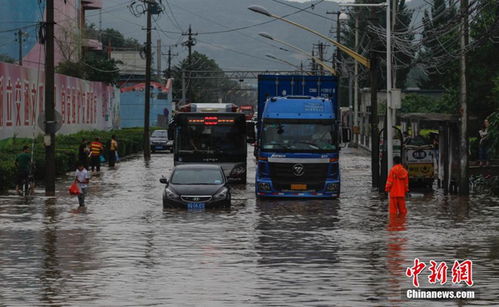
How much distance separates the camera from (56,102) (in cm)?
7381

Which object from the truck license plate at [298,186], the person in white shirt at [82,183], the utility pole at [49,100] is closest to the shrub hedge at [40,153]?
the utility pole at [49,100]

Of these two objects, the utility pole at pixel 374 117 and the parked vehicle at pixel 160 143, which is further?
the parked vehicle at pixel 160 143

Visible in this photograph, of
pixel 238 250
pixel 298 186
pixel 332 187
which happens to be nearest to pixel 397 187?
pixel 332 187

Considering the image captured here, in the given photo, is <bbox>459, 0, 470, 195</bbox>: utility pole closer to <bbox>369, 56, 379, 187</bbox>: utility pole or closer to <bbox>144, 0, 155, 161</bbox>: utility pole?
<bbox>369, 56, 379, 187</bbox>: utility pole

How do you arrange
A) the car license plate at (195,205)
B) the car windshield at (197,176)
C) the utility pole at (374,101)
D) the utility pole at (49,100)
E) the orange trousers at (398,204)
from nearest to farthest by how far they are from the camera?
the orange trousers at (398,204)
the car license plate at (195,205)
the car windshield at (197,176)
the utility pole at (49,100)
the utility pole at (374,101)

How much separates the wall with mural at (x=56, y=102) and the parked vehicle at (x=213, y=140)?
1329cm

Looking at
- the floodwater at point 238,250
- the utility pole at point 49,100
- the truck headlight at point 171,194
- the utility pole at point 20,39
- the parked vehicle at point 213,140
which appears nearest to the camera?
the floodwater at point 238,250

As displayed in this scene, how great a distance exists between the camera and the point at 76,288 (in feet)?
57.0

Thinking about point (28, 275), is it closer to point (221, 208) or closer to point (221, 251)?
point (221, 251)

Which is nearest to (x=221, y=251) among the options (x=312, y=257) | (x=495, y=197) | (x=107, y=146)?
(x=312, y=257)

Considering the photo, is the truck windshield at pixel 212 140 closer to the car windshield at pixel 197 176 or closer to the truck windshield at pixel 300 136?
the truck windshield at pixel 300 136

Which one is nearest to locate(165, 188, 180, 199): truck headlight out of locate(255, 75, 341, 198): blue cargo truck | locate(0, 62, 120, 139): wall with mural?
locate(255, 75, 341, 198): blue cargo truck

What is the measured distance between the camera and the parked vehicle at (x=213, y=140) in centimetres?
4678

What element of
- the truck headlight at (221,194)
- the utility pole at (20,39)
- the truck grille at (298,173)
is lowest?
the truck headlight at (221,194)
